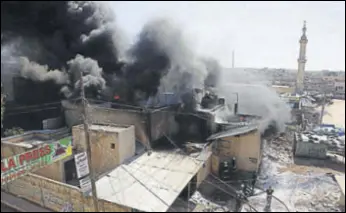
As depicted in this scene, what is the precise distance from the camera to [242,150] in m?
13.5

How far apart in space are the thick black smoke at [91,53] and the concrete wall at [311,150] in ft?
26.5

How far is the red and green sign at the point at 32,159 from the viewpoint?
373 inches

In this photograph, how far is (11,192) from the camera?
11.5 metres

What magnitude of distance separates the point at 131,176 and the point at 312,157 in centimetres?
982

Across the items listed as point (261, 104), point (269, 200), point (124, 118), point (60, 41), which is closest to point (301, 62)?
point (261, 104)

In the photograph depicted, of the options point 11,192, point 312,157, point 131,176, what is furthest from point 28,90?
point 312,157

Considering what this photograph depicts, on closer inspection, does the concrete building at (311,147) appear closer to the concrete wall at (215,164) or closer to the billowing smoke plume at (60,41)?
the concrete wall at (215,164)

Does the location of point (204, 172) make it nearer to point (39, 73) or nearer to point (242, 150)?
point (242, 150)

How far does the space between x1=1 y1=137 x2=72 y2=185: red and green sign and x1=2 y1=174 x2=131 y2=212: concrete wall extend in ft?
1.93

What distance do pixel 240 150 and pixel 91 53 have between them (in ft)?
48.9

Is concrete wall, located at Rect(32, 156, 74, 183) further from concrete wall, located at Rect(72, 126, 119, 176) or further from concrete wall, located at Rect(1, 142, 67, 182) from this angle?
concrete wall, located at Rect(72, 126, 119, 176)

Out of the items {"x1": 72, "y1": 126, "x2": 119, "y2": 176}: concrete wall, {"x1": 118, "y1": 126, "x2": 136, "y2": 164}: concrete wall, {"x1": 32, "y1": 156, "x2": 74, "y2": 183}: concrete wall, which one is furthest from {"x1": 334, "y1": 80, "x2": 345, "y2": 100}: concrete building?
{"x1": 32, "y1": 156, "x2": 74, "y2": 183}: concrete wall

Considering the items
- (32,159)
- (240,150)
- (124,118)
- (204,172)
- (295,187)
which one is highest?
(124,118)

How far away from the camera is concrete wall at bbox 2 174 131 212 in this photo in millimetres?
9281
